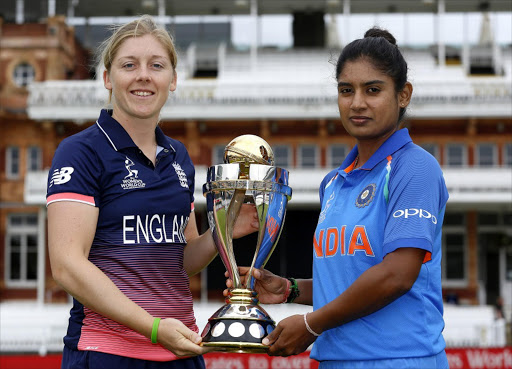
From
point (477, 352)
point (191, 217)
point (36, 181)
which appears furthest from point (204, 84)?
point (191, 217)

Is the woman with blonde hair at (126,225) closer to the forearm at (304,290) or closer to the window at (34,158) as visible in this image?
the forearm at (304,290)

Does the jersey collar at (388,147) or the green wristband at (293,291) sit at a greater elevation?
the jersey collar at (388,147)

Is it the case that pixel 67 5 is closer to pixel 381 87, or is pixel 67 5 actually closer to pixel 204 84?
pixel 204 84

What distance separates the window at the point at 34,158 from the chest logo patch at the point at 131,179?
791 inches

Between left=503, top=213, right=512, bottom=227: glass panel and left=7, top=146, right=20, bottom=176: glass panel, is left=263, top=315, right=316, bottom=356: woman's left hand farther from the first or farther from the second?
left=7, top=146, right=20, bottom=176: glass panel

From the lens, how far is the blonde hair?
260 cm

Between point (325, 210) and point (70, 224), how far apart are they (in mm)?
935

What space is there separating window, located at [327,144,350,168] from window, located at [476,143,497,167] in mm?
3872

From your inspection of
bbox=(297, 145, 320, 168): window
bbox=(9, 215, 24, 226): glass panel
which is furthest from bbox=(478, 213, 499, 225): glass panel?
bbox=(9, 215, 24, 226): glass panel

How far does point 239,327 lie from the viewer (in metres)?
2.56

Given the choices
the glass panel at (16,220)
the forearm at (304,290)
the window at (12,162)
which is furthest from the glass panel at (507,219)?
the forearm at (304,290)

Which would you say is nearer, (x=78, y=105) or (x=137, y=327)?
(x=137, y=327)

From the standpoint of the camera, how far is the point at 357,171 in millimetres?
2613

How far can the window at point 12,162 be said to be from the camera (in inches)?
857
